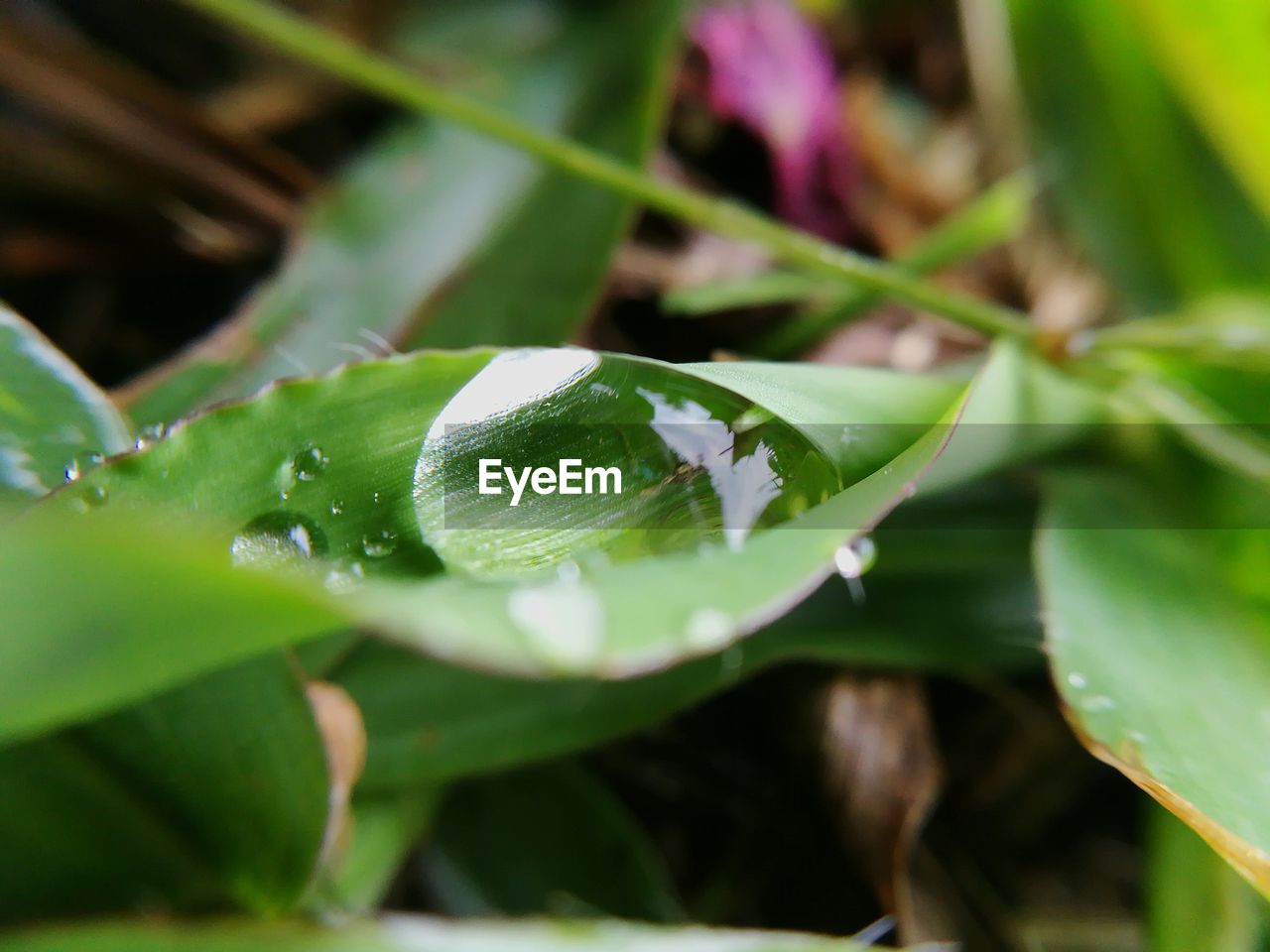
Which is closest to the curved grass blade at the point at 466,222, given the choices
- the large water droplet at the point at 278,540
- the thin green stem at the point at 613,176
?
the thin green stem at the point at 613,176

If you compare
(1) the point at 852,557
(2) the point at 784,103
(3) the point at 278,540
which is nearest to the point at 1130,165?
(2) the point at 784,103

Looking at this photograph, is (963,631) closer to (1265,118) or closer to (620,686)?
(620,686)

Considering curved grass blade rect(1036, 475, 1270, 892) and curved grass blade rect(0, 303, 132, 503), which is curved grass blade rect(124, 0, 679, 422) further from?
curved grass blade rect(1036, 475, 1270, 892)

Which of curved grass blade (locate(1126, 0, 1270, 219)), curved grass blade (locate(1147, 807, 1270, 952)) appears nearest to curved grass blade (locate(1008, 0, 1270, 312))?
curved grass blade (locate(1126, 0, 1270, 219))

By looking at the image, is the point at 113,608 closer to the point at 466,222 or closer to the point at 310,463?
the point at 310,463

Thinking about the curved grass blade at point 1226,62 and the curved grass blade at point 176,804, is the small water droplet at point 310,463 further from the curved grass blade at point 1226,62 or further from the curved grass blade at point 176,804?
the curved grass blade at point 1226,62
